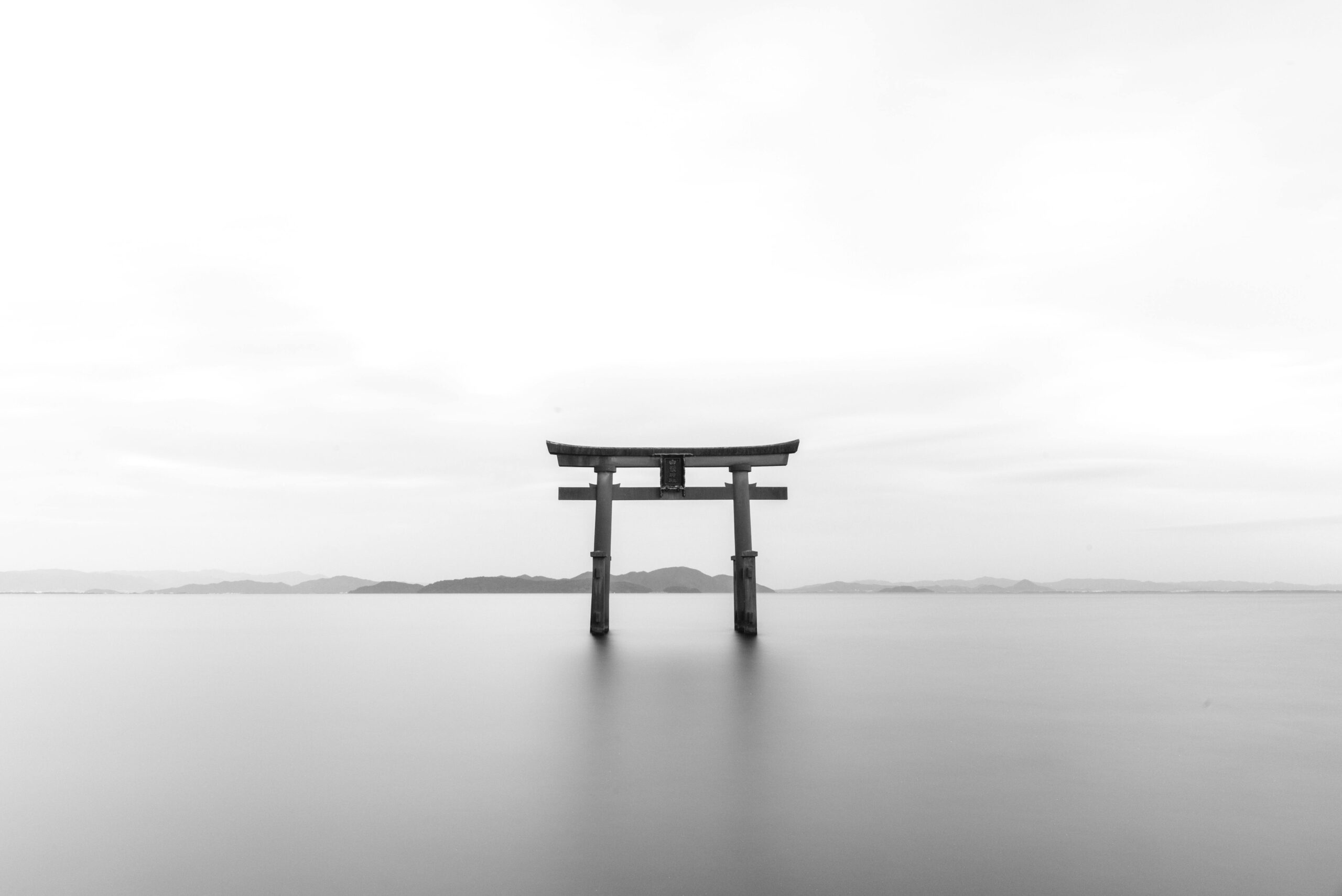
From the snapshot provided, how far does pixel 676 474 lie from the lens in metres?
17.8

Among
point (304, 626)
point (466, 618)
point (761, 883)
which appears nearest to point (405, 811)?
point (761, 883)

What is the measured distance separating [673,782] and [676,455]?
33.7ft

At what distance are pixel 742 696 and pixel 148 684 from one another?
12809mm

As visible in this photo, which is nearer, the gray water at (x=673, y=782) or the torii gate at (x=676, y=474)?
the gray water at (x=673, y=782)

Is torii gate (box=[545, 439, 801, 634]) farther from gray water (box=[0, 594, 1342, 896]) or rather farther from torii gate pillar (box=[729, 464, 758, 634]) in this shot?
gray water (box=[0, 594, 1342, 896])

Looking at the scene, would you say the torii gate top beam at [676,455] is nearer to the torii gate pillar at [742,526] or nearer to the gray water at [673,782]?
the torii gate pillar at [742,526]

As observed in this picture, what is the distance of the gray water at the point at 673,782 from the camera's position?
17.8 ft

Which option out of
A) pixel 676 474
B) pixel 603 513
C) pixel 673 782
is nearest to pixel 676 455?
pixel 676 474

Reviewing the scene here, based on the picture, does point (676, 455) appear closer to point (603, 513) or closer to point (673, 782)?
point (603, 513)

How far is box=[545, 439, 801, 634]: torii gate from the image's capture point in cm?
1767

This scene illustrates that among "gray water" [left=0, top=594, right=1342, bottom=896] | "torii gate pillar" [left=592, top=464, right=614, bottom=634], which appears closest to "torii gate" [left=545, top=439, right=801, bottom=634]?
"torii gate pillar" [left=592, top=464, right=614, bottom=634]

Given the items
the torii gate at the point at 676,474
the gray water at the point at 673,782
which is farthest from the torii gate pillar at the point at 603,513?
the gray water at the point at 673,782

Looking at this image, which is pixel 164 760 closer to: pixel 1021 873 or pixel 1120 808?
pixel 1021 873

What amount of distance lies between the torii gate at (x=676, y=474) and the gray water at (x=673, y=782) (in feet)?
9.55
